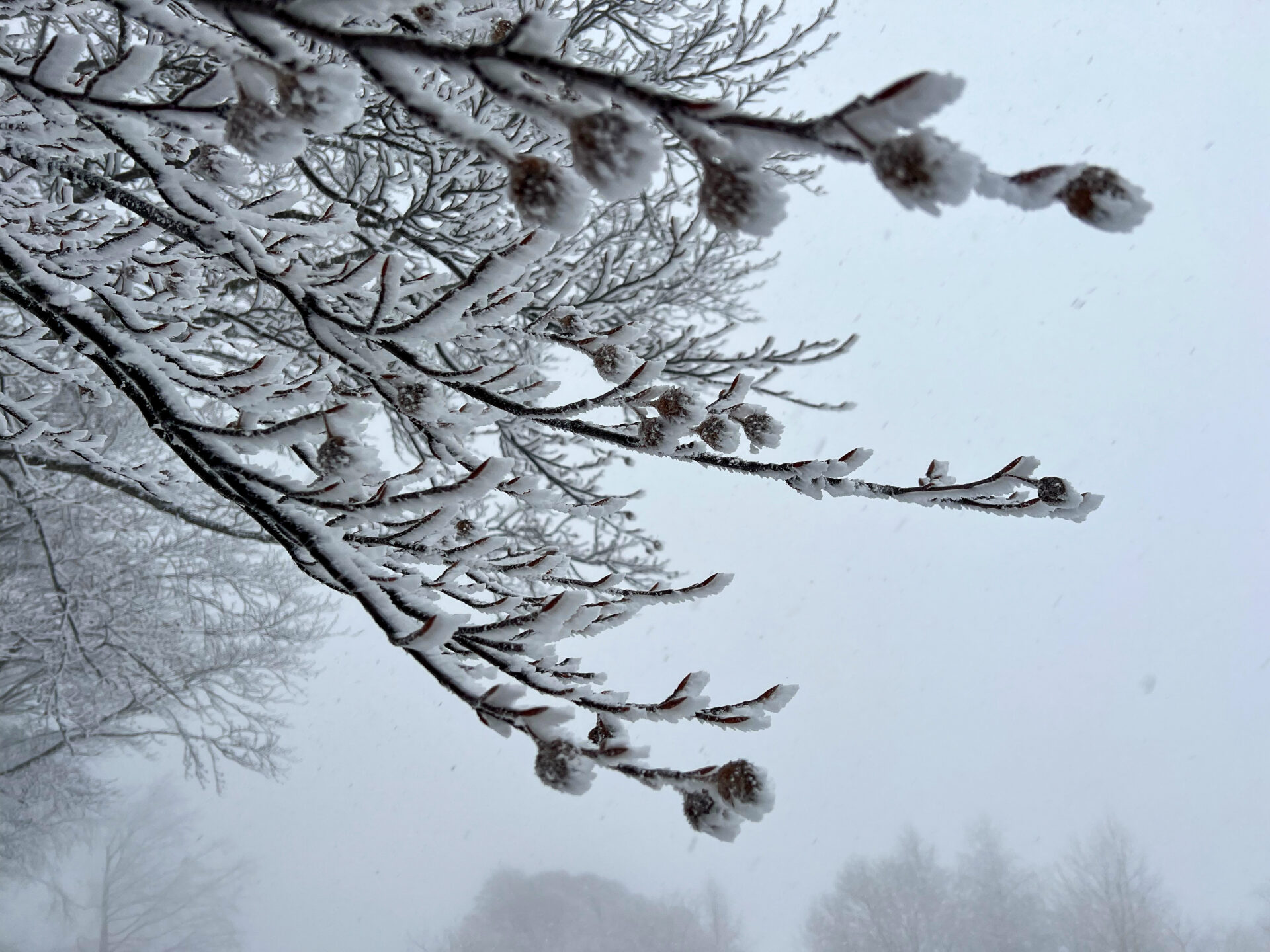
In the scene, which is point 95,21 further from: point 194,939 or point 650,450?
point 194,939

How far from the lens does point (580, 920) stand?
2605 centimetres

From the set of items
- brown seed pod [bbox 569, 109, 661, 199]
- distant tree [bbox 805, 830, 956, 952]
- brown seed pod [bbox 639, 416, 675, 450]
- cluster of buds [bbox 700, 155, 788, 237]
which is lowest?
distant tree [bbox 805, 830, 956, 952]

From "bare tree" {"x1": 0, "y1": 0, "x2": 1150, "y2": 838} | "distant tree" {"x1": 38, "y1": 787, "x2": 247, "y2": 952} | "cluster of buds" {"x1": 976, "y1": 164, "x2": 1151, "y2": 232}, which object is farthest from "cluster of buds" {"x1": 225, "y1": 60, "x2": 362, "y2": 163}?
"distant tree" {"x1": 38, "y1": 787, "x2": 247, "y2": 952}

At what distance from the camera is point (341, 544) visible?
1.17 m

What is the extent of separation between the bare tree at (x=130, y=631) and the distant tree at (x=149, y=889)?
11094 millimetres

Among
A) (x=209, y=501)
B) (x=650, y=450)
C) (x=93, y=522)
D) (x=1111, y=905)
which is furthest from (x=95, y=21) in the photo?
(x=1111, y=905)

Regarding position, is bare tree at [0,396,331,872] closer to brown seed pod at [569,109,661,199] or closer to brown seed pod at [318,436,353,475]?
brown seed pod at [318,436,353,475]

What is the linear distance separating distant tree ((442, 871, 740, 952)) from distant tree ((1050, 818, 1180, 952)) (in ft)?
36.9

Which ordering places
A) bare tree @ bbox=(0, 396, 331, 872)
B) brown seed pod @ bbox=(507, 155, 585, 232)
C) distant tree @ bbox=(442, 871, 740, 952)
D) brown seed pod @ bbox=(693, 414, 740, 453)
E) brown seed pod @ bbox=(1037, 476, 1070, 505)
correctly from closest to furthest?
brown seed pod @ bbox=(507, 155, 585, 232)
brown seed pod @ bbox=(1037, 476, 1070, 505)
brown seed pod @ bbox=(693, 414, 740, 453)
bare tree @ bbox=(0, 396, 331, 872)
distant tree @ bbox=(442, 871, 740, 952)

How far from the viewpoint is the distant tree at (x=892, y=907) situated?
22516 mm

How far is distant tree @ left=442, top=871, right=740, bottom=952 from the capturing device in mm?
25328

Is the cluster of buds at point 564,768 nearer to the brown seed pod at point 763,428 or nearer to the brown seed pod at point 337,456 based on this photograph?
the brown seed pod at point 337,456

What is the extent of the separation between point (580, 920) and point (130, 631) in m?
24.3

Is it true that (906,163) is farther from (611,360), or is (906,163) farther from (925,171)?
(611,360)
